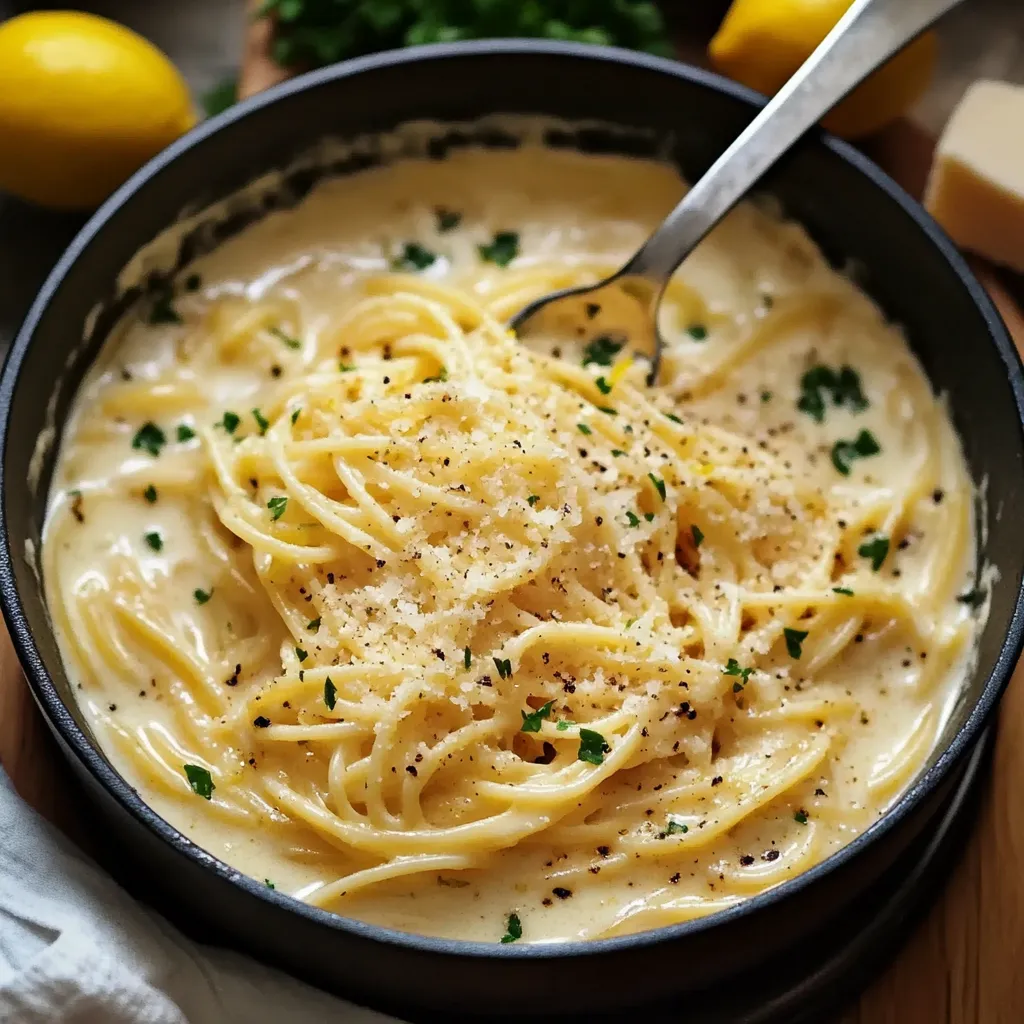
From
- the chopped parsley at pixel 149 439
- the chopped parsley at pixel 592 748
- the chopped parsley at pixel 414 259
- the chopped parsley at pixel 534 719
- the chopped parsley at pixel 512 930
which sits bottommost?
the chopped parsley at pixel 149 439

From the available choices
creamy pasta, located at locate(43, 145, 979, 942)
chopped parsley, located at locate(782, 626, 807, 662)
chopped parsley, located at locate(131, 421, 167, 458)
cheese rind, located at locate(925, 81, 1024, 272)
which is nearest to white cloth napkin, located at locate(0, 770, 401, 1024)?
creamy pasta, located at locate(43, 145, 979, 942)

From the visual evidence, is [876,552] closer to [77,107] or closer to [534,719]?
[534,719]

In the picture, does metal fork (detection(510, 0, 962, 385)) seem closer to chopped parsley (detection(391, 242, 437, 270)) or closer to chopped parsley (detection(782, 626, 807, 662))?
chopped parsley (detection(391, 242, 437, 270))

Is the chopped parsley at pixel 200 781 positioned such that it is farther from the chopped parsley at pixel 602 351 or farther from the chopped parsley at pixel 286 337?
the chopped parsley at pixel 602 351

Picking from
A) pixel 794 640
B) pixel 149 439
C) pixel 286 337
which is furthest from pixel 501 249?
pixel 794 640

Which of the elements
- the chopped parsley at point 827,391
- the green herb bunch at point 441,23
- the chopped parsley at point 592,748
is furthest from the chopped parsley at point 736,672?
the green herb bunch at point 441,23

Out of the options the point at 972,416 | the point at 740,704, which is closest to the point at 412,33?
the point at 972,416

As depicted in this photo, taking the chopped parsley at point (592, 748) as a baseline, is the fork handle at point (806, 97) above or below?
above
